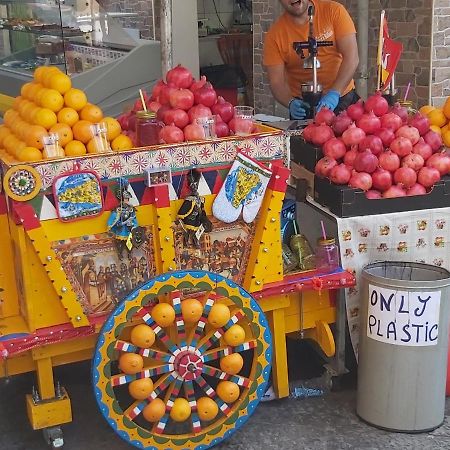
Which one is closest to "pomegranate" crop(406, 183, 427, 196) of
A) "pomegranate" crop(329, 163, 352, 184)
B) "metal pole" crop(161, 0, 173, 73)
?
"pomegranate" crop(329, 163, 352, 184)

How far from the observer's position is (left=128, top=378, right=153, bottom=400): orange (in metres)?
3.07

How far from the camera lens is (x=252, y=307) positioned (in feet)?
10.6

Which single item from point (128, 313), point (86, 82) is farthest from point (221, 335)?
point (86, 82)

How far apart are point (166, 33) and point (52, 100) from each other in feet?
6.72

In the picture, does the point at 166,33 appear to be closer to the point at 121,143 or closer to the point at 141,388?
the point at 121,143

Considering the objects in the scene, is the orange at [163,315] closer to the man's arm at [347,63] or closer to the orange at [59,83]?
the orange at [59,83]

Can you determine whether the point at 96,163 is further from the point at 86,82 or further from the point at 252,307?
the point at 86,82

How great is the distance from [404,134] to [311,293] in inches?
37.2

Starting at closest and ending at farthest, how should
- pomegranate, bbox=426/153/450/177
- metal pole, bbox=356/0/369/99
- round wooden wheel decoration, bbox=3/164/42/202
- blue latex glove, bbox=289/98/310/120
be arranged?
round wooden wheel decoration, bbox=3/164/42/202 → pomegranate, bbox=426/153/450/177 → blue latex glove, bbox=289/98/310/120 → metal pole, bbox=356/0/369/99

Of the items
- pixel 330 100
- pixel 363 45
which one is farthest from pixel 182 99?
pixel 363 45

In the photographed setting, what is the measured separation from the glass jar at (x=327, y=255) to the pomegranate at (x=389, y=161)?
454mm

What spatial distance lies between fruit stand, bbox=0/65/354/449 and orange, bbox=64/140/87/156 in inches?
1.7

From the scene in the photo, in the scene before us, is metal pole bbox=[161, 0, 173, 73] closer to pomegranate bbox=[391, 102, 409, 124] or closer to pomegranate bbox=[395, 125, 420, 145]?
pomegranate bbox=[391, 102, 409, 124]

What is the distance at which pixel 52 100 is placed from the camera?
3232 mm
